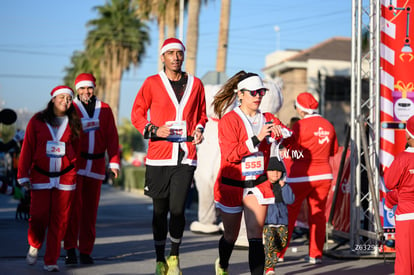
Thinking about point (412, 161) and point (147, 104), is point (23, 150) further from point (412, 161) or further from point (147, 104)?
point (412, 161)

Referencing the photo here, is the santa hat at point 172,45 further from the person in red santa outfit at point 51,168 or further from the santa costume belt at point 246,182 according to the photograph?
the santa costume belt at point 246,182

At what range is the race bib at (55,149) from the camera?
7914 mm

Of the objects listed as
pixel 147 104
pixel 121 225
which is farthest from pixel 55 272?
pixel 121 225

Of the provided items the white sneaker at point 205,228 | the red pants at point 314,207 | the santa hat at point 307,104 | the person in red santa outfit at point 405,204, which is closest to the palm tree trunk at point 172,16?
the white sneaker at point 205,228

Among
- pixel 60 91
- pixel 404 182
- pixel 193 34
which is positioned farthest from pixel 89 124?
pixel 193 34

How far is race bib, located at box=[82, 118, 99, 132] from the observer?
8547 mm

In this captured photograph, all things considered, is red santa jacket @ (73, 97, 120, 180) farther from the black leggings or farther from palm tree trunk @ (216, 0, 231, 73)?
palm tree trunk @ (216, 0, 231, 73)

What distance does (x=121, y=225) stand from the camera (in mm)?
14539

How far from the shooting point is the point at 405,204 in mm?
6379

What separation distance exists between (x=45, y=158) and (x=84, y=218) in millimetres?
1070

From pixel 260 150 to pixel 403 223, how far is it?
133cm

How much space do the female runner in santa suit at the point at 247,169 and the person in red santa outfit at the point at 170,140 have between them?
1.50 feet

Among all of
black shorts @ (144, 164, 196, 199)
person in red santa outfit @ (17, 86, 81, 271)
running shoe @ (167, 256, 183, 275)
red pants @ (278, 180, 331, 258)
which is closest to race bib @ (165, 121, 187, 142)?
black shorts @ (144, 164, 196, 199)

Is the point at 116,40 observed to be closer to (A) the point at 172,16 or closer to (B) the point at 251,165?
(A) the point at 172,16
